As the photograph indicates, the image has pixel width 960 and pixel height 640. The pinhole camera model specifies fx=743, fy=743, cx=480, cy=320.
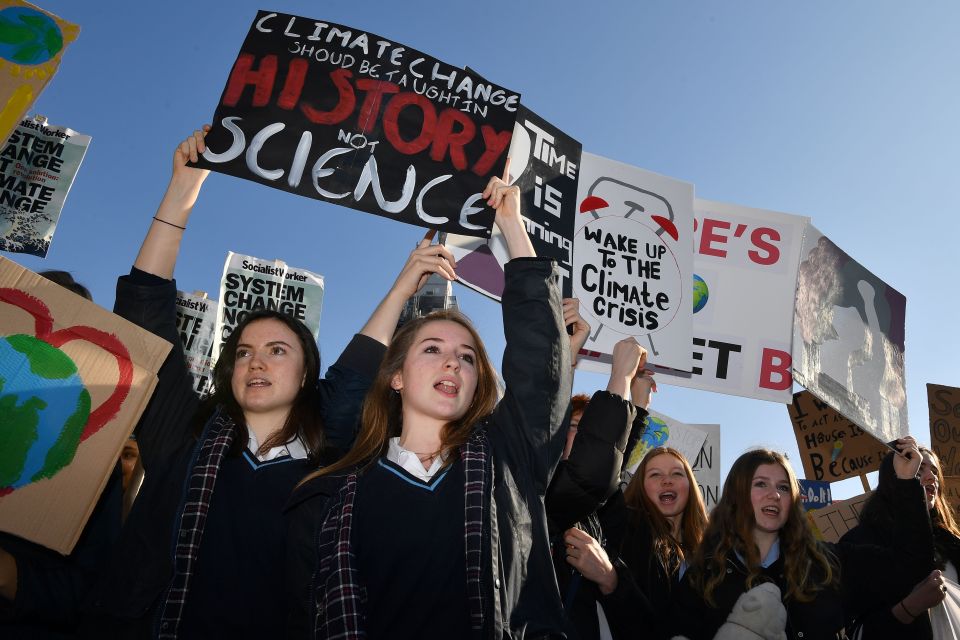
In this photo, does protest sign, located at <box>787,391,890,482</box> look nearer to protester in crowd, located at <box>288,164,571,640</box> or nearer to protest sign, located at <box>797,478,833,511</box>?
protest sign, located at <box>797,478,833,511</box>

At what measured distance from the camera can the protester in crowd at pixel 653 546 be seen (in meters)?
2.59

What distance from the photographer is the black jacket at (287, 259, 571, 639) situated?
1.79 metres

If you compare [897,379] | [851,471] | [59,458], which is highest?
[897,379]

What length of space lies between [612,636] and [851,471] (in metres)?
4.92

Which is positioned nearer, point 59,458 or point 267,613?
point 267,613

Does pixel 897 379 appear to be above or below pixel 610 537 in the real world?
above

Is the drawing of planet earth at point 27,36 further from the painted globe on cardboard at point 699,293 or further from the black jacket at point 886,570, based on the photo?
the black jacket at point 886,570

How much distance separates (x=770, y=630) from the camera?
264 centimetres

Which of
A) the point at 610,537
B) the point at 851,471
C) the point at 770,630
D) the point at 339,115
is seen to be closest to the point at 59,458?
the point at 339,115

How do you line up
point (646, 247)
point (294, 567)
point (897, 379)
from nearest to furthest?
point (294, 567) → point (646, 247) → point (897, 379)

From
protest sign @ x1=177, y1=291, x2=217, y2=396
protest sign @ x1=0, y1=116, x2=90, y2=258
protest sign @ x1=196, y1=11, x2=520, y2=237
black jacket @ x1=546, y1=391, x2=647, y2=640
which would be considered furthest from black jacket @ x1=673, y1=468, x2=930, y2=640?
protest sign @ x1=0, y1=116, x2=90, y2=258

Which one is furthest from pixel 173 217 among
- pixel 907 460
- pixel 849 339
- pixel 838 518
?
pixel 838 518

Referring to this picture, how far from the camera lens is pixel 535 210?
150 inches

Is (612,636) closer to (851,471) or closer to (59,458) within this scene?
(59,458)
